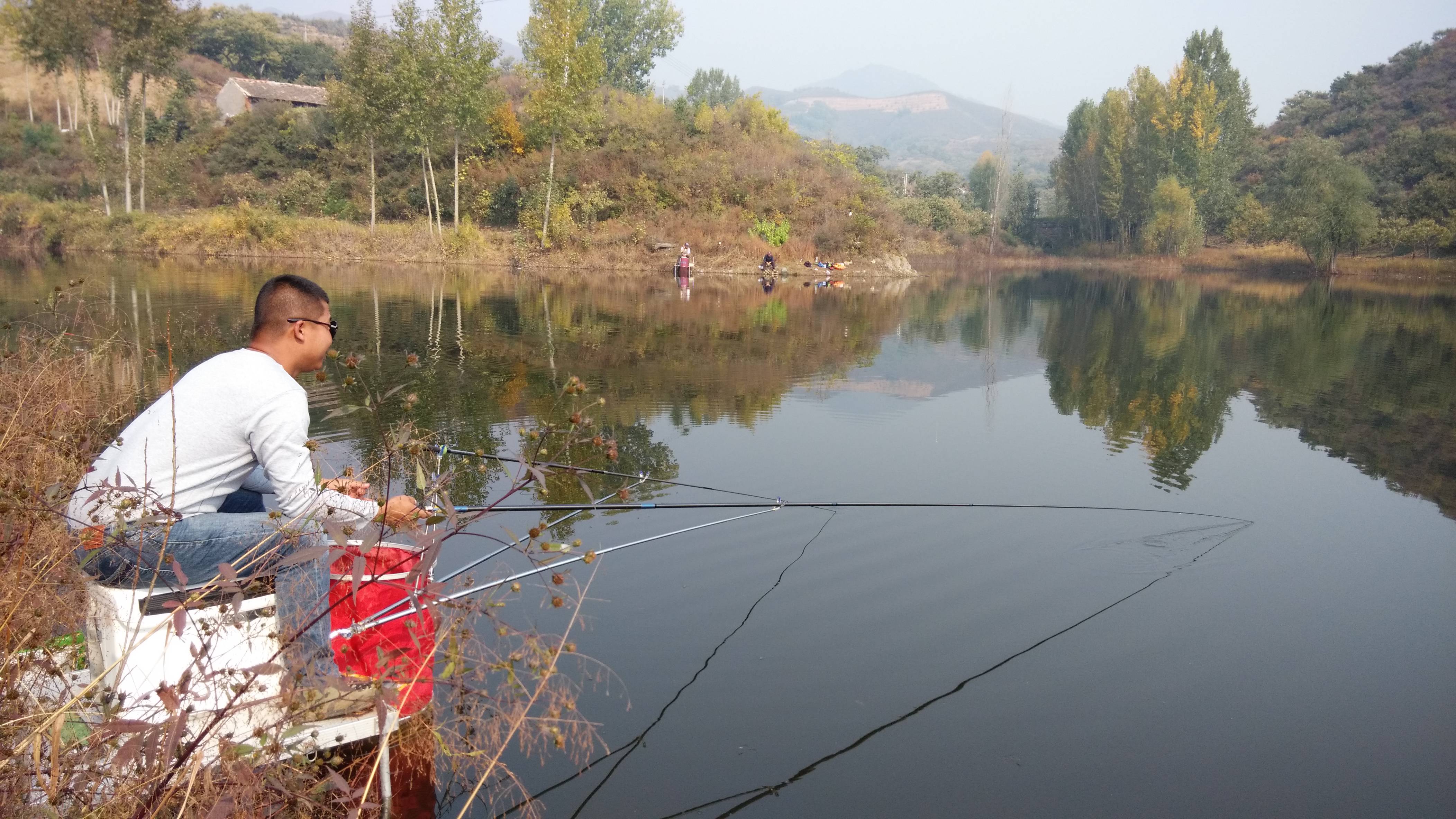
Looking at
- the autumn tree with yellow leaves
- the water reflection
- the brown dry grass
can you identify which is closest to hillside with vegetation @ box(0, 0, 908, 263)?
the water reflection

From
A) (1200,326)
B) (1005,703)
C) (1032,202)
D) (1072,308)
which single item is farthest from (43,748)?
(1032,202)

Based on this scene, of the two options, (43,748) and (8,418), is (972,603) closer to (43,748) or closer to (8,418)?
(43,748)

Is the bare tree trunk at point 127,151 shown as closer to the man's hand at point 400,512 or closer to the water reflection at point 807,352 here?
the water reflection at point 807,352

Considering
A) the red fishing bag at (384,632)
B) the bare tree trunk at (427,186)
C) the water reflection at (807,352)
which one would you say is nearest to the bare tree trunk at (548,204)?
the bare tree trunk at (427,186)

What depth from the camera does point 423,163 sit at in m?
35.4

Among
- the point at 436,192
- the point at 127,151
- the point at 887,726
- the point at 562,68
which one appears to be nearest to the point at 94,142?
the point at 127,151

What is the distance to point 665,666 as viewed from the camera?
418 cm

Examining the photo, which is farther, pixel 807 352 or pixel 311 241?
pixel 311 241

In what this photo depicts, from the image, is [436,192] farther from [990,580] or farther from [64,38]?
[990,580]

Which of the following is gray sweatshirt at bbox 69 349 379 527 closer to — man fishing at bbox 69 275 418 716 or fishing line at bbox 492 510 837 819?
man fishing at bbox 69 275 418 716

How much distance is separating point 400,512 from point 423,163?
35.6 meters

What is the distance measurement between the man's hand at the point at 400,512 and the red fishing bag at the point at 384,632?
0.08 metres

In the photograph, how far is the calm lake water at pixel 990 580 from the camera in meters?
3.59

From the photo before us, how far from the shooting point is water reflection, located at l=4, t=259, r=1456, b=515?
30.5 feet
